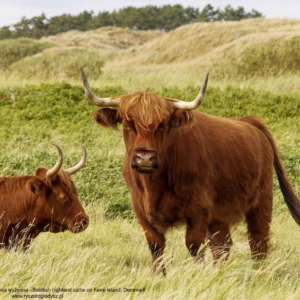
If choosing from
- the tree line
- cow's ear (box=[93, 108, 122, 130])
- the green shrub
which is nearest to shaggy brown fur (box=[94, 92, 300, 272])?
cow's ear (box=[93, 108, 122, 130])

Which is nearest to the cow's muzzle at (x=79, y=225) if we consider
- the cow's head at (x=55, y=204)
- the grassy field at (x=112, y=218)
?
the cow's head at (x=55, y=204)

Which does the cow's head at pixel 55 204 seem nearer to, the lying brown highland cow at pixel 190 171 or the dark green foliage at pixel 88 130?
the lying brown highland cow at pixel 190 171

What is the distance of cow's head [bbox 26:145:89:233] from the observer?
7031 millimetres

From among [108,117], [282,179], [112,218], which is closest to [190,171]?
[108,117]

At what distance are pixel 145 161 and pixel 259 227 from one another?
2441mm

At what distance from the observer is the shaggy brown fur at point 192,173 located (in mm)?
5793

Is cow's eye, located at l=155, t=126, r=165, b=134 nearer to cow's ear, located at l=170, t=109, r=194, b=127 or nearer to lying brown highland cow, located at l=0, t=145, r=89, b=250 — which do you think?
cow's ear, located at l=170, t=109, r=194, b=127

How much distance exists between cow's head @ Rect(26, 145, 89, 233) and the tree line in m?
74.7

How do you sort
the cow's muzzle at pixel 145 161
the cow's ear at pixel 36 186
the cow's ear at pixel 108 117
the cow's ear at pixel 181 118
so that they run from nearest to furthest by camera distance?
the cow's muzzle at pixel 145 161 < the cow's ear at pixel 181 118 < the cow's ear at pixel 108 117 < the cow's ear at pixel 36 186

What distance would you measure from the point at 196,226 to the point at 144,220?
0.52 m

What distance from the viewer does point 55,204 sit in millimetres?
Result: 7074

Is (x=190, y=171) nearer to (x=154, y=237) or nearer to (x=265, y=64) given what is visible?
(x=154, y=237)

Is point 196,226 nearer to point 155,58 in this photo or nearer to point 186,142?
point 186,142

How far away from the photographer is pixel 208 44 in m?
43.0
